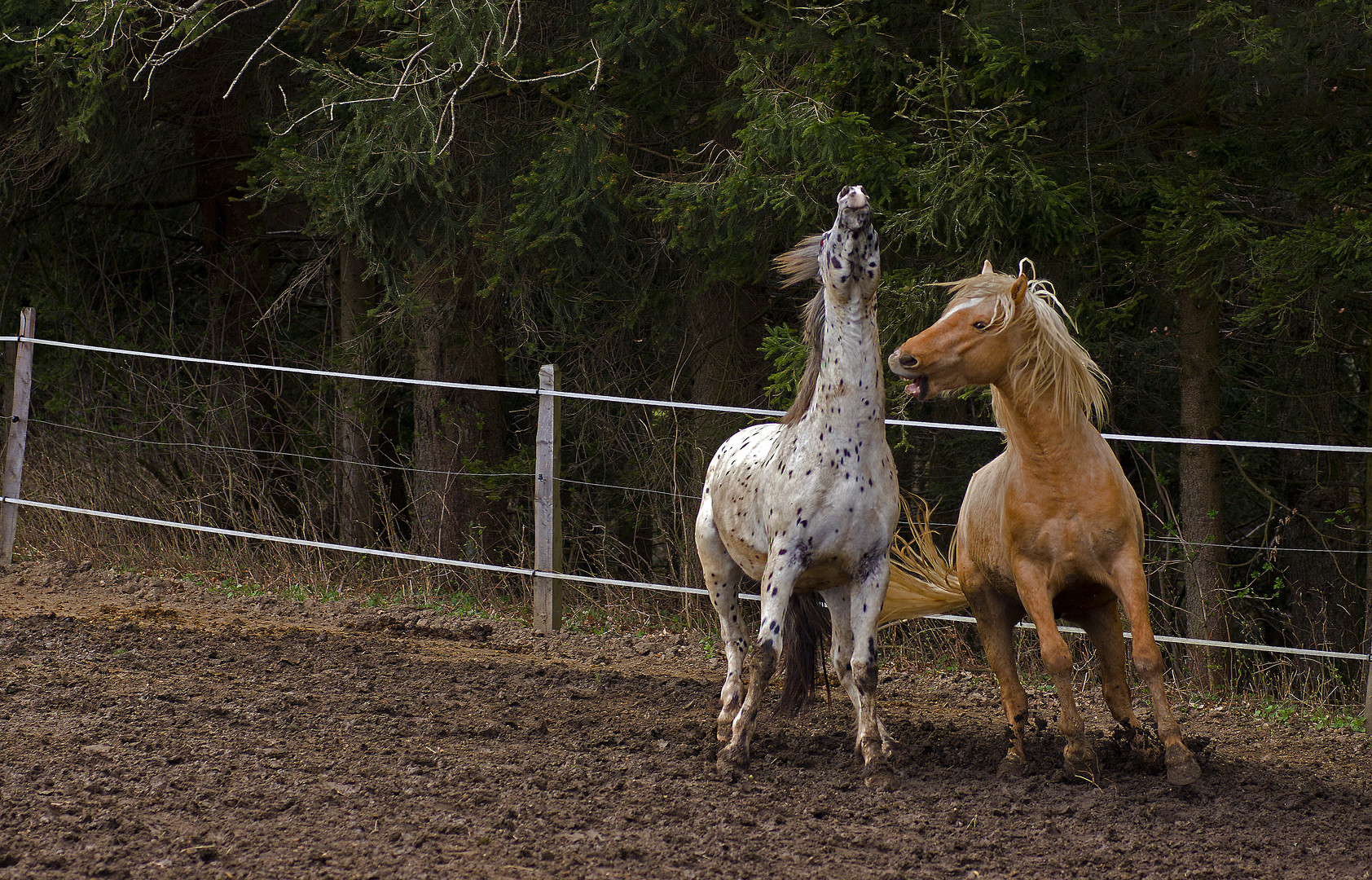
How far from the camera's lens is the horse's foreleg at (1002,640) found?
15.1 ft

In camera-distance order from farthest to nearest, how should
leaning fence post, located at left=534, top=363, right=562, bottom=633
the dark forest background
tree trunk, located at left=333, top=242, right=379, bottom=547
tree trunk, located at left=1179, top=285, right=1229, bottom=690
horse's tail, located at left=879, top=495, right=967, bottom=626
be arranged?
tree trunk, located at left=333, top=242, right=379, bottom=547 < tree trunk, located at left=1179, top=285, right=1229, bottom=690 < leaning fence post, located at left=534, top=363, right=562, bottom=633 < the dark forest background < horse's tail, located at left=879, top=495, right=967, bottom=626

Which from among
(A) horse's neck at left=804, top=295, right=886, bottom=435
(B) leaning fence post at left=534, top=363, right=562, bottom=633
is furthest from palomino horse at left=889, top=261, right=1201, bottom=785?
(B) leaning fence post at left=534, top=363, right=562, bottom=633

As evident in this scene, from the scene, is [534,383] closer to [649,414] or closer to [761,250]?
[649,414]

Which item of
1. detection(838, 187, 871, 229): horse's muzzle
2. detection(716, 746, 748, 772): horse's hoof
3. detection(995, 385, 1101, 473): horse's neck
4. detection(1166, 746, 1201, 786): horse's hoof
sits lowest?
detection(716, 746, 748, 772): horse's hoof

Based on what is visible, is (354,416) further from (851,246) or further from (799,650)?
(851,246)

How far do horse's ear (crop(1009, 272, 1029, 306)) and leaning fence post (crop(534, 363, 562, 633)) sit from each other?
11.4 ft

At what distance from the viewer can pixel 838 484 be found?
4387 millimetres

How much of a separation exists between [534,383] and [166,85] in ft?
13.5

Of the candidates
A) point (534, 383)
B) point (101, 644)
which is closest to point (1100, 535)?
point (101, 644)

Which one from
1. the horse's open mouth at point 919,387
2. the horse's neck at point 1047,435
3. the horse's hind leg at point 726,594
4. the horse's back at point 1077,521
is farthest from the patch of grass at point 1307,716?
the horse's open mouth at point 919,387

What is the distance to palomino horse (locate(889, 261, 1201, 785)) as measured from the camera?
4211 mm

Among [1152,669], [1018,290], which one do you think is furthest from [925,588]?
[1018,290]

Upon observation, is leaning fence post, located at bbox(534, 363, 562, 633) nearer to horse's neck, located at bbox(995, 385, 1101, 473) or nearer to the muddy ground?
the muddy ground

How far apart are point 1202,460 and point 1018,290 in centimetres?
462
